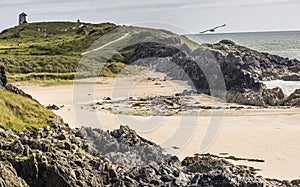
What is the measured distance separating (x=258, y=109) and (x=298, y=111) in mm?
2826

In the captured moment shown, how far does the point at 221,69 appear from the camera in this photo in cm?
4897

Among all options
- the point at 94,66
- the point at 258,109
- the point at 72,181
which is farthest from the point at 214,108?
the point at 94,66

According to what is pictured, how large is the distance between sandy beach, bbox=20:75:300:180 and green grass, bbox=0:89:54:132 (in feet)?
18.8

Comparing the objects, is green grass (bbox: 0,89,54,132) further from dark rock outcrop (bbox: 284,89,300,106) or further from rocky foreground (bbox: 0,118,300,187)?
dark rock outcrop (bbox: 284,89,300,106)

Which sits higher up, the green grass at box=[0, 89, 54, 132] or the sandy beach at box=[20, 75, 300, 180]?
the green grass at box=[0, 89, 54, 132]

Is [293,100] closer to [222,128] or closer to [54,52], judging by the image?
[222,128]

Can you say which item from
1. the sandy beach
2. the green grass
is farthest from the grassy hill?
the green grass

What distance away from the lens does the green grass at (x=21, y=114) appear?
1844 cm

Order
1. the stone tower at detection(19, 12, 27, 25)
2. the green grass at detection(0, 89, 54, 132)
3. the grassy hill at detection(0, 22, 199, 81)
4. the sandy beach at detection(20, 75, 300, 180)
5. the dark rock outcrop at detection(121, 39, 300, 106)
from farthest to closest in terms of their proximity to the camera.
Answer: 1. the stone tower at detection(19, 12, 27, 25)
2. the grassy hill at detection(0, 22, 199, 81)
3. the dark rock outcrop at detection(121, 39, 300, 106)
4. the sandy beach at detection(20, 75, 300, 180)
5. the green grass at detection(0, 89, 54, 132)

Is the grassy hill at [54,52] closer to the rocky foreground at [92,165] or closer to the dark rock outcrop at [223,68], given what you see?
the dark rock outcrop at [223,68]

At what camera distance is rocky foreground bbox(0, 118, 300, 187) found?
1418cm

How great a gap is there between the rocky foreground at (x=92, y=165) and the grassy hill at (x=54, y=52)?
3641cm

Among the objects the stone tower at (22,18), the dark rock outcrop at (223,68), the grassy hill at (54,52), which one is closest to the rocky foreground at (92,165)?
the dark rock outcrop at (223,68)

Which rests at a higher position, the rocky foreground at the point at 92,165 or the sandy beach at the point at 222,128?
the rocky foreground at the point at 92,165
